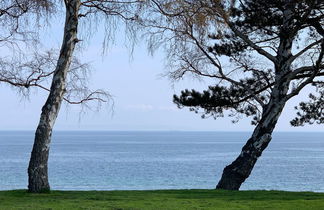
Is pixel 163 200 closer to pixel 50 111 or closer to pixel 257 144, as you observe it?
Result: pixel 50 111

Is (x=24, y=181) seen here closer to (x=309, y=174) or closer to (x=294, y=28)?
(x=309, y=174)

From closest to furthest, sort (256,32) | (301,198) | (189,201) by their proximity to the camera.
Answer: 1. (189,201)
2. (301,198)
3. (256,32)

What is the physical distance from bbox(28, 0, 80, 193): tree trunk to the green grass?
44cm

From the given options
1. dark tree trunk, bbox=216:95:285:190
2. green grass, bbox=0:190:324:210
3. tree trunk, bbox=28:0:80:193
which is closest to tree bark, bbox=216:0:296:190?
dark tree trunk, bbox=216:95:285:190

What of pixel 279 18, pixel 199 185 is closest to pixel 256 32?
pixel 279 18

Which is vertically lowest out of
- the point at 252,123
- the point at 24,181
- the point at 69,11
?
the point at 24,181

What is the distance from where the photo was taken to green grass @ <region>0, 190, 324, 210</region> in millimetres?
11773

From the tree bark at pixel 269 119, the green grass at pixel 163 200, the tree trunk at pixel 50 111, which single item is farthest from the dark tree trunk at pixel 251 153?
the tree trunk at pixel 50 111

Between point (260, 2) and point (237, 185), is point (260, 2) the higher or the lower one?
the higher one

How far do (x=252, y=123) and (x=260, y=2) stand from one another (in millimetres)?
4586

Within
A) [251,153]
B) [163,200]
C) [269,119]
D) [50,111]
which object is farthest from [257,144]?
[50,111]

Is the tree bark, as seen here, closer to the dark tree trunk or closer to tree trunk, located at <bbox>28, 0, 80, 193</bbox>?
the dark tree trunk

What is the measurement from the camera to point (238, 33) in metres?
18.2

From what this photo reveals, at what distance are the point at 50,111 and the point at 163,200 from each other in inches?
145
